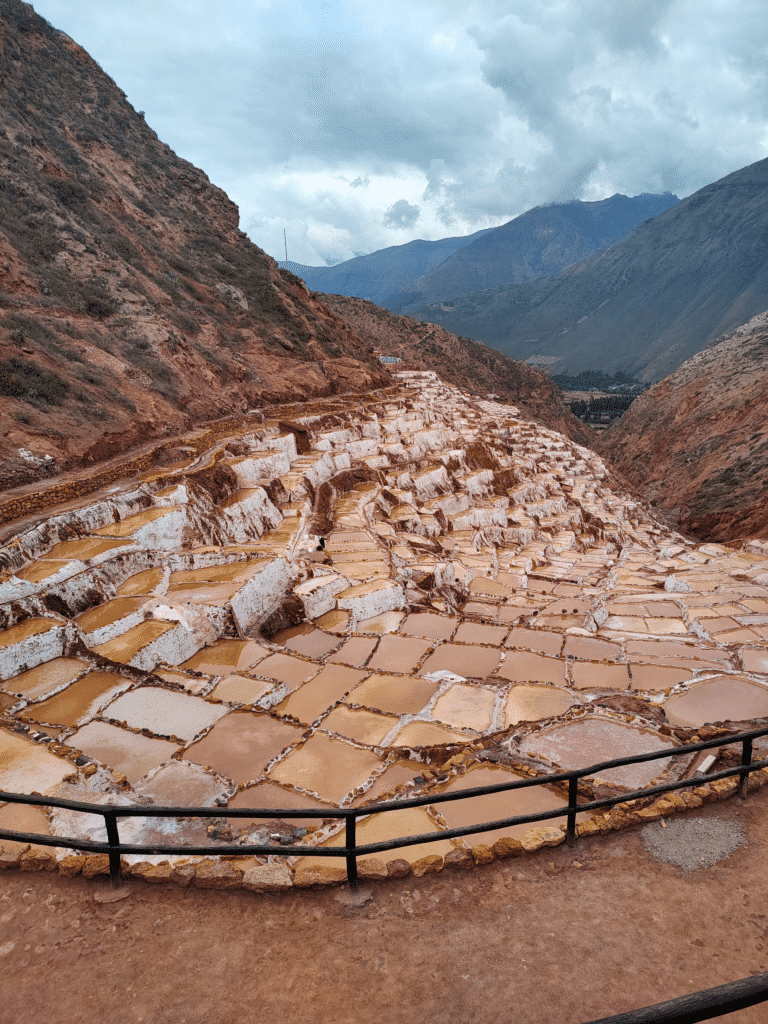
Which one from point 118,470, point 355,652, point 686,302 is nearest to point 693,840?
point 355,652

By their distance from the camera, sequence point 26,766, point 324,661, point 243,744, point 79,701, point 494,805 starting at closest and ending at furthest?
1. point 494,805
2. point 26,766
3. point 243,744
4. point 79,701
5. point 324,661

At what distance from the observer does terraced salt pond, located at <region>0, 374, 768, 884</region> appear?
6.71 meters

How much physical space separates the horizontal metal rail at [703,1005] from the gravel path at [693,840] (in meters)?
2.95

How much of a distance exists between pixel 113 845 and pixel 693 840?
14.1 feet

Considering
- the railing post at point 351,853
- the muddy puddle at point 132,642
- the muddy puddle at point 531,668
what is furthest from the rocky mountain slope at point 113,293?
the railing post at point 351,853

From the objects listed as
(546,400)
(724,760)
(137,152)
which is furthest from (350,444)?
(546,400)

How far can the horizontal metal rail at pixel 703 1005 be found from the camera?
5.05 ft

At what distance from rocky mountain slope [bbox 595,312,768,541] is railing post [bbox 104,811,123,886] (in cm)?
3300

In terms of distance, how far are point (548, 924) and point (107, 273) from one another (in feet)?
93.1

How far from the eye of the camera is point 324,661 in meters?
10.3

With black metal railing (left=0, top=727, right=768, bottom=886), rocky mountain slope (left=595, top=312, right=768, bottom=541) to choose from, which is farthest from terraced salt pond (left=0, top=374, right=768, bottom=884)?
rocky mountain slope (left=595, top=312, right=768, bottom=541)

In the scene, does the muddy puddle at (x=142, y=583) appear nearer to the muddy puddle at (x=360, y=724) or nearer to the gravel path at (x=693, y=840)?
the muddy puddle at (x=360, y=724)

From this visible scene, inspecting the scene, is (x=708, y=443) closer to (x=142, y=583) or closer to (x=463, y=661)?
(x=463, y=661)

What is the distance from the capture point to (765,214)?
179 metres
